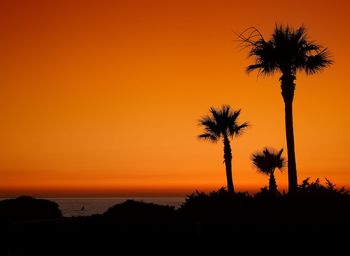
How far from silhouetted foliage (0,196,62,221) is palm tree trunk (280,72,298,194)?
2362cm

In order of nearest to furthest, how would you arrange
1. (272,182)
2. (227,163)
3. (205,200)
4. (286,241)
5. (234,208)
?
1. (286,241)
2. (234,208)
3. (205,200)
4. (227,163)
5. (272,182)

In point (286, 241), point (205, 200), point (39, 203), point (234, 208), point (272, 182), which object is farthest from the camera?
point (272, 182)

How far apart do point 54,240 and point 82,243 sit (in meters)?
0.92

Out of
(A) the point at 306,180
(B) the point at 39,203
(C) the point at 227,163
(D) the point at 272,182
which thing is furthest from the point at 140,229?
(D) the point at 272,182

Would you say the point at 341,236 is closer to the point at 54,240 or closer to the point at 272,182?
the point at 54,240

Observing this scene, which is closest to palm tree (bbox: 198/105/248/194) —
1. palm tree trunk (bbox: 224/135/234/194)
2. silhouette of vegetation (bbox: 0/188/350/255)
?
palm tree trunk (bbox: 224/135/234/194)

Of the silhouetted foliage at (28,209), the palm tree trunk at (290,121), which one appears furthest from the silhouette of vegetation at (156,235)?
the silhouetted foliage at (28,209)

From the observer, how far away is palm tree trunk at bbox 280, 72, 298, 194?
28.5 meters

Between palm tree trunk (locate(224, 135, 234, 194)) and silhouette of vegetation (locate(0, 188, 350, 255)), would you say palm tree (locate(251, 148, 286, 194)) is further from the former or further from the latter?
silhouette of vegetation (locate(0, 188, 350, 255))

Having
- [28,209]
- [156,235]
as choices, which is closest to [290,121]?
[156,235]

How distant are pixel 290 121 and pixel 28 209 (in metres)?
27.0

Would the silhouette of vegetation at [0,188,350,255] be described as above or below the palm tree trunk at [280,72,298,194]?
below

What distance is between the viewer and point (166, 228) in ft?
53.3

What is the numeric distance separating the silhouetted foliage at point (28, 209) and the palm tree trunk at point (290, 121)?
23.6 metres
